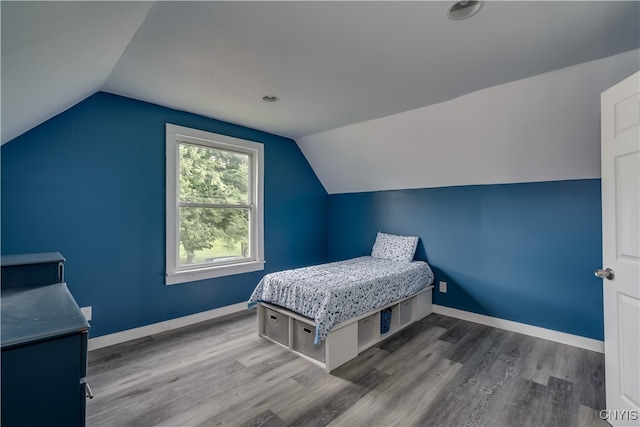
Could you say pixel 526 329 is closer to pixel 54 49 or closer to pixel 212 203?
pixel 212 203

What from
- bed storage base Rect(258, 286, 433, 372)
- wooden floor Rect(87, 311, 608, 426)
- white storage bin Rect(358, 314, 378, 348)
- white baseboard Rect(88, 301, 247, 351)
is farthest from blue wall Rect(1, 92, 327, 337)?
white storage bin Rect(358, 314, 378, 348)

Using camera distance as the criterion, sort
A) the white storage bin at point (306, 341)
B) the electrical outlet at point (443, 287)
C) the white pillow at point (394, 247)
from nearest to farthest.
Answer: the white storage bin at point (306, 341), the electrical outlet at point (443, 287), the white pillow at point (394, 247)

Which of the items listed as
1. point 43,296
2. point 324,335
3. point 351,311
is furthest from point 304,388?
point 43,296

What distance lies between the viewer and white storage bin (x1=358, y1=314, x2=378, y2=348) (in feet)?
8.91

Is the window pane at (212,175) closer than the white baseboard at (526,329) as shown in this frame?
No

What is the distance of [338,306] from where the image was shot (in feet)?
7.93

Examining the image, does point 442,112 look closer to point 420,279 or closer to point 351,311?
point 420,279

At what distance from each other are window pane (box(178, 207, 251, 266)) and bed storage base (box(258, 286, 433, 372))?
97 cm

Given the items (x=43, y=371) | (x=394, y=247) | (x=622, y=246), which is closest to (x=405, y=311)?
(x=394, y=247)

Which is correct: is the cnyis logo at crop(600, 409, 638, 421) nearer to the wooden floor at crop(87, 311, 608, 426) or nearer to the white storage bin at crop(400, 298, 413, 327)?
the wooden floor at crop(87, 311, 608, 426)

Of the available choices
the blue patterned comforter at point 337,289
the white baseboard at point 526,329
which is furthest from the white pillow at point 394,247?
the white baseboard at point 526,329

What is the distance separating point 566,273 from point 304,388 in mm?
2713

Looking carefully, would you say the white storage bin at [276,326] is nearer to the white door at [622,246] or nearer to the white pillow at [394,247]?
the white pillow at [394,247]

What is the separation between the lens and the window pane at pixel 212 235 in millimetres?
3266
